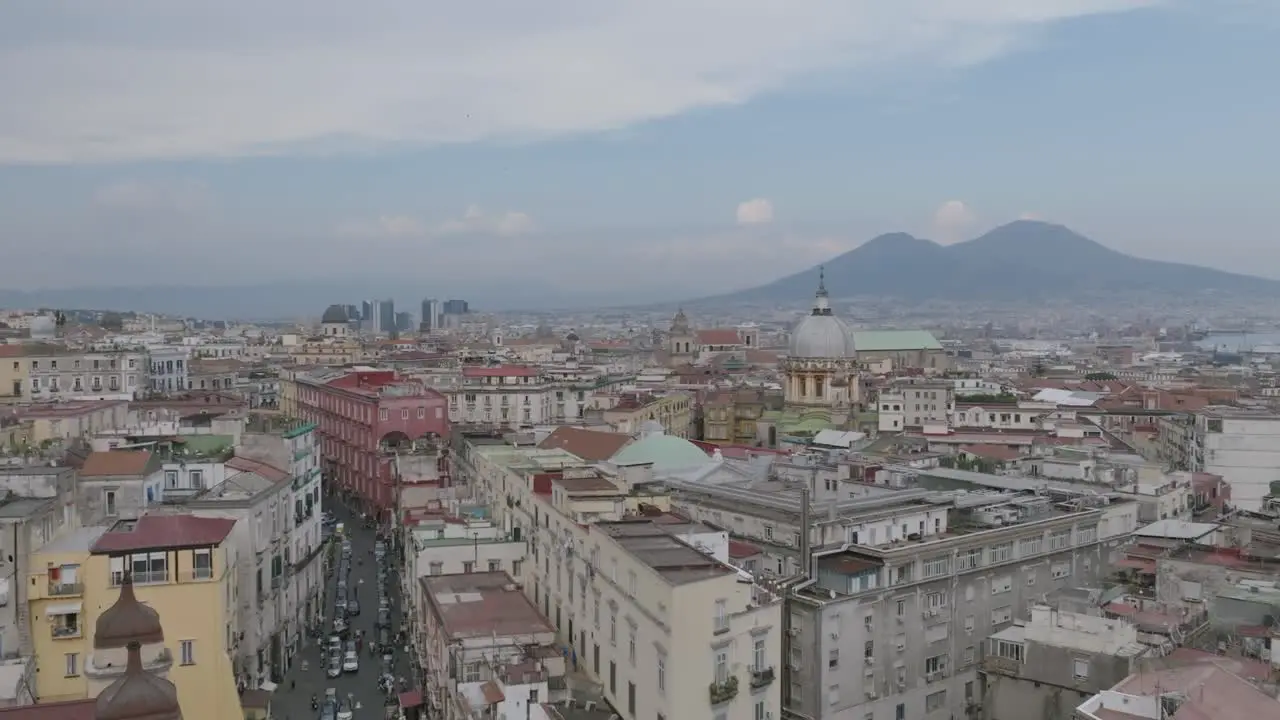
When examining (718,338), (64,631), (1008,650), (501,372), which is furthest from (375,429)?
(718,338)

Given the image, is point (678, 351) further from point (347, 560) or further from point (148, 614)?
point (148, 614)

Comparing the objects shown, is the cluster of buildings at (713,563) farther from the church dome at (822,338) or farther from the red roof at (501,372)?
the church dome at (822,338)

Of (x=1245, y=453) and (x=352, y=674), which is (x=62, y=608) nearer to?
(x=352, y=674)

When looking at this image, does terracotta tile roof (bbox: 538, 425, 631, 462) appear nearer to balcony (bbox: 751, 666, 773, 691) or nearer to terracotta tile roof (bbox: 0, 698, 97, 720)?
balcony (bbox: 751, 666, 773, 691)

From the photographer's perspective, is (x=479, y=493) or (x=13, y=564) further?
(x=479, y=493)

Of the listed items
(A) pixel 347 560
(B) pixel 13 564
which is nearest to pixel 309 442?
(A) pixel 347 560

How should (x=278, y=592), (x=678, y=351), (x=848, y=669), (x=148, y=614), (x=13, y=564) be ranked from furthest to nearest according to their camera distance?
(x=678, y=351) < (x=278, y=592) < (x=848, y=669) < (x=13, y=564) < (x=148, y=614)
